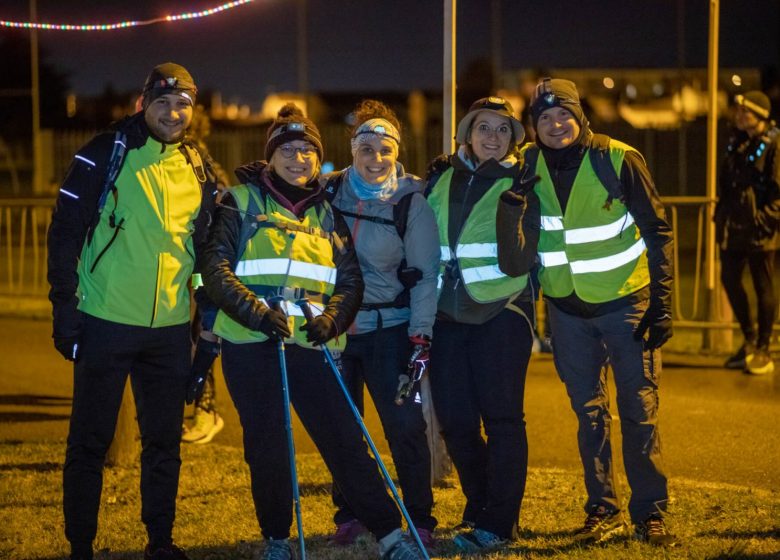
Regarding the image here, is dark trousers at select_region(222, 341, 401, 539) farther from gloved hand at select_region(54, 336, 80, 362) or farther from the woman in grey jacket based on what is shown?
gloved hand at select_region(54, 336, 80, 362)

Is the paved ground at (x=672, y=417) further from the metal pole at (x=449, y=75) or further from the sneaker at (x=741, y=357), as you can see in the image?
the metal pole at (x=449, y=75)

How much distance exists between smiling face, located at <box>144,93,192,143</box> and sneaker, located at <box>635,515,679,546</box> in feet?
9.02

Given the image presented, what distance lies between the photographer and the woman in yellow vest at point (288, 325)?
503cm

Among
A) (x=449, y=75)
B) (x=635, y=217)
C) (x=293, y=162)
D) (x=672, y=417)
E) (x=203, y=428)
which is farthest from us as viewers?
(x=672, y=417)

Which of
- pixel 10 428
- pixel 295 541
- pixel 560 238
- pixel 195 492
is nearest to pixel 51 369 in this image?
pixel 10 428

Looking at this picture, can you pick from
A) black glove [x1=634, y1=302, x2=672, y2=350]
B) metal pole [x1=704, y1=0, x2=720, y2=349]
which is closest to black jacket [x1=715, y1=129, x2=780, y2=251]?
metal pole [x1=704, y1=0, x2=720, y2=349]

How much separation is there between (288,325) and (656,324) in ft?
5.46

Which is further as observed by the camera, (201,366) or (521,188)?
(521,188)

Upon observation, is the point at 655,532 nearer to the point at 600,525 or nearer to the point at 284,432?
the point at 600,525

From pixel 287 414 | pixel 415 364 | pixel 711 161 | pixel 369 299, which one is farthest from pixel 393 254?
pixel 711 161

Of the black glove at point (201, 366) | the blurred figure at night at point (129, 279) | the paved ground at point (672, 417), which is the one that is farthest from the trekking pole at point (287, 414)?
the paved ground at point (672, 417)

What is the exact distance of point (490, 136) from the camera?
17.8ft

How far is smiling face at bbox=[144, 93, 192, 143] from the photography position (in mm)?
5035

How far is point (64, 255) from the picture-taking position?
482cm
